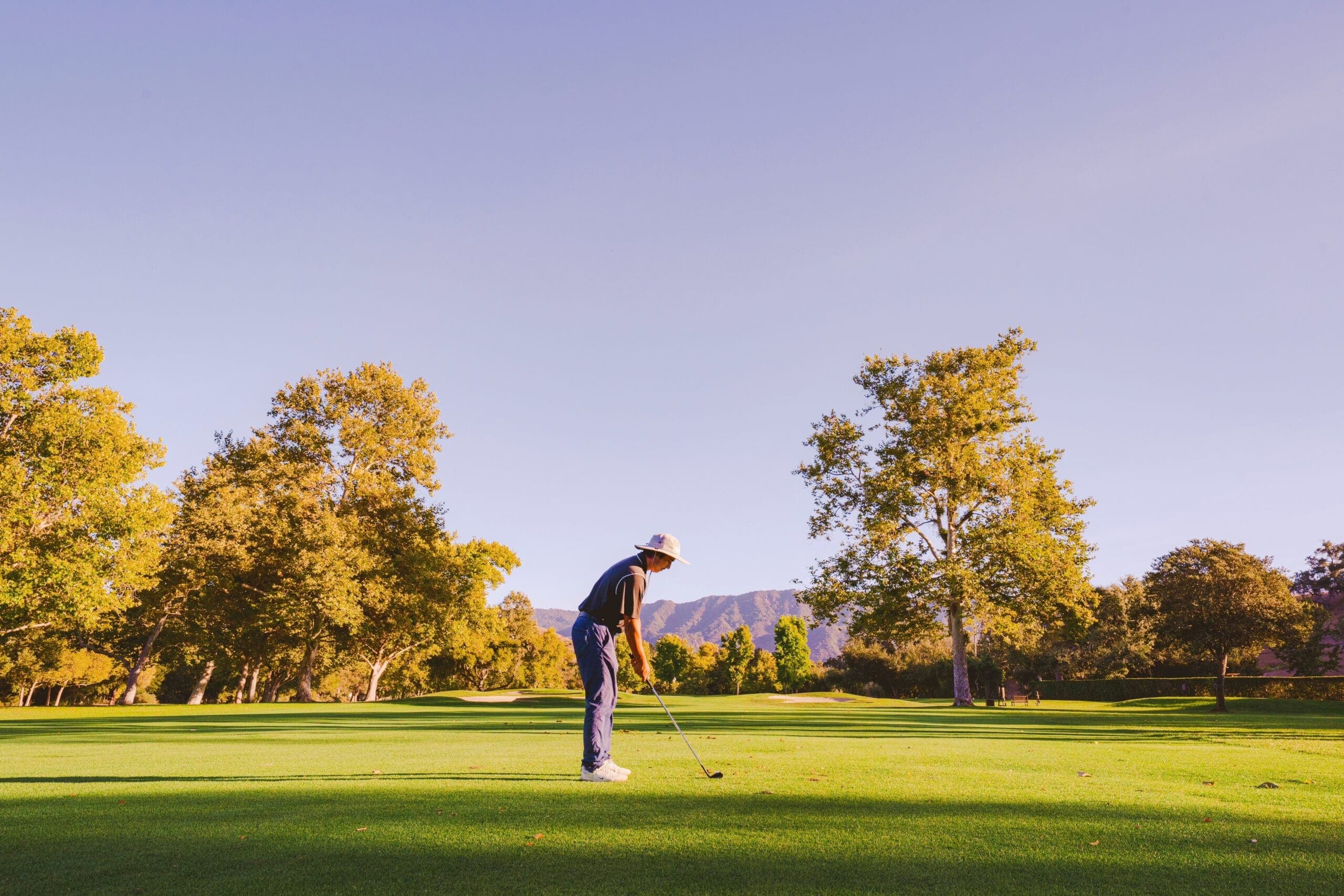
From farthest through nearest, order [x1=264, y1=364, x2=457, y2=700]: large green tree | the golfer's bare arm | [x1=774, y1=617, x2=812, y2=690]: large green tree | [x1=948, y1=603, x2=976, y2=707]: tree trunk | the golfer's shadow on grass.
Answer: [x1=774, y1=617, x2=812, y2=690]: large green tree
[x1=264, y1=364, x2=457, y2=700]: large green tree
[x1=948, y1=603, x2=976, y2=707]: tree trunk
the golfer's shadow on grass
the golfer's bare arm

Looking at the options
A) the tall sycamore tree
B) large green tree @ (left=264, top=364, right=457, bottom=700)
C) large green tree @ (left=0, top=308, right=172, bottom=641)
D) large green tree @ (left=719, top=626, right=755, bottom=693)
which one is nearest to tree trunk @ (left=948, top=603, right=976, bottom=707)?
the tall sycamore tree

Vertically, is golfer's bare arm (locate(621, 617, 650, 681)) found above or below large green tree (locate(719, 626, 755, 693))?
above

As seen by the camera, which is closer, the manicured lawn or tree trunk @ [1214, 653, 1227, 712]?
the manicured lawn

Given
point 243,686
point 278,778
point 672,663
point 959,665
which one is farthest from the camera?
point 672,663

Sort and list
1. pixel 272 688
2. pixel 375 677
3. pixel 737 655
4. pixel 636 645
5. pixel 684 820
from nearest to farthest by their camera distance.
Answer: pixel 684 820, pixel 636 645, pixel 375 677, pixel 272 688, pixel 737 655

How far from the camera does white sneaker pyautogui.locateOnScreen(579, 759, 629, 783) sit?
247 inches

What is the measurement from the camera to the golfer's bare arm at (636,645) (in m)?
6.25

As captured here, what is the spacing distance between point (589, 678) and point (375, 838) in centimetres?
240

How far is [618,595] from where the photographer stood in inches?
252

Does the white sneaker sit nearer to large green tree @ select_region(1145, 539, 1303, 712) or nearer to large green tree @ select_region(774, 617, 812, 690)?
large green tree @ select_region(1145, 539, 1303, 712)

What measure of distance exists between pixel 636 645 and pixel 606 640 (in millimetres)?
271

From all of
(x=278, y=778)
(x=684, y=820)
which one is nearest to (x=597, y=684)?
(x=684, y=820)

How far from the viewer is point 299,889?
11.0 feet

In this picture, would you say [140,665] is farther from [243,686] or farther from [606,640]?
[606,640]
